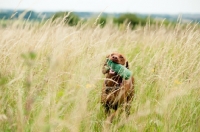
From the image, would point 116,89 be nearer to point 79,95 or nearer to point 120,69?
point 120,69

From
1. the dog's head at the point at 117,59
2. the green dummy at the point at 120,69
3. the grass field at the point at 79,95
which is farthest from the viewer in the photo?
the dog's head at the point at 117,59

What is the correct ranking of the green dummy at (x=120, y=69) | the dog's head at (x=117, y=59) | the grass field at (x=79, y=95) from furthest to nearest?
the dog's head at (x=117, y=59) < the green dummy at (x=120, y=69) < the grass field at (x=79, y=95)

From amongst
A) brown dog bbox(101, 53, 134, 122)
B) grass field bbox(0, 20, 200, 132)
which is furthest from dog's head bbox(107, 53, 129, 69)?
grass field bbox(0, 20, 200, 132)

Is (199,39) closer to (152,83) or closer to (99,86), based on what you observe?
(152,83)

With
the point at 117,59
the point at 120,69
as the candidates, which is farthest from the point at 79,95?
the point at 117,59

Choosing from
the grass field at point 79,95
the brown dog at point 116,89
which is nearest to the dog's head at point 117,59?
the brown dog at point 116,89

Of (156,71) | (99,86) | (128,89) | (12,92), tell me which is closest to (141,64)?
(156,71)

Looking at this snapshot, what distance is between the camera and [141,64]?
294 cm

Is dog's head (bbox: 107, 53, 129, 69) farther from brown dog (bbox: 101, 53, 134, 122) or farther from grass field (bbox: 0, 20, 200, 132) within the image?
grass field (bbox: 0, 20, 200, 132)

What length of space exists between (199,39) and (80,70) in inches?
67.2

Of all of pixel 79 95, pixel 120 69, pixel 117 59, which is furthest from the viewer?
pixel 117 59

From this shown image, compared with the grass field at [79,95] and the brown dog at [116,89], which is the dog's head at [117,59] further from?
the grass field at [79,95]

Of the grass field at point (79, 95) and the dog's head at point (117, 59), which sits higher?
the dog's head at point (117, 59)

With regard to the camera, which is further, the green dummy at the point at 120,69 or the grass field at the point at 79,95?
the green dummy at the point at 120,69
